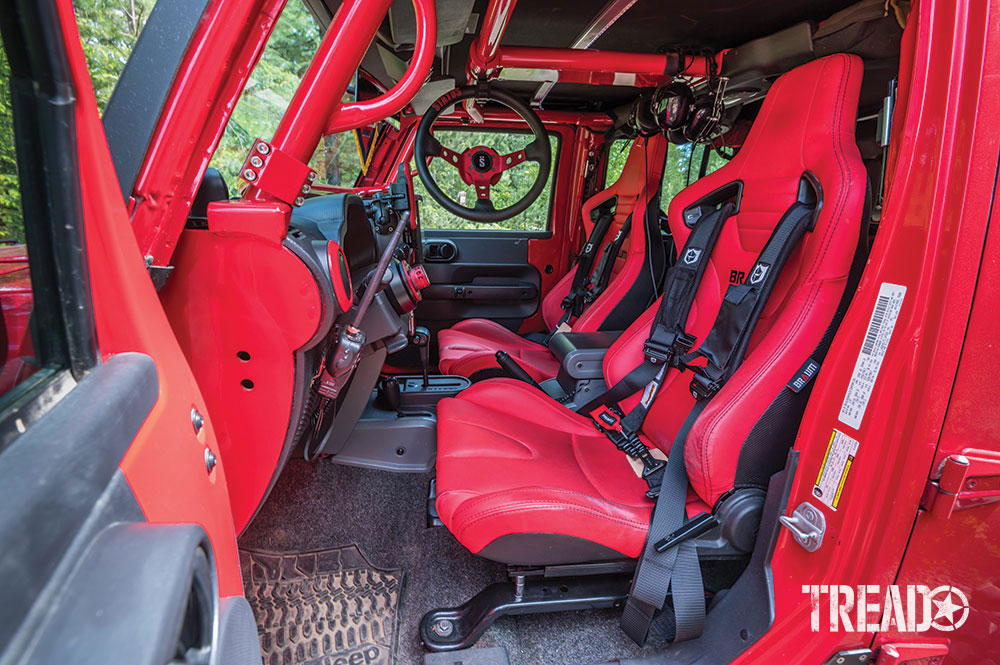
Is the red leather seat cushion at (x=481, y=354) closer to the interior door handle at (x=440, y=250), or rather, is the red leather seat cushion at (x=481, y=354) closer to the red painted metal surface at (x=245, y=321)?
the interior door handle at (x=440, y=250)

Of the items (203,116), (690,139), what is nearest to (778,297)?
(690,139)

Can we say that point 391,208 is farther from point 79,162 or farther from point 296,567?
point 79,162

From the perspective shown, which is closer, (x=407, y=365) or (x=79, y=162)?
(x=79, y=162)

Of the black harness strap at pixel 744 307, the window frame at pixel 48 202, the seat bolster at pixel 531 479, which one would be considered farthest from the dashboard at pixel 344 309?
the black harness strap at pixel 744 307

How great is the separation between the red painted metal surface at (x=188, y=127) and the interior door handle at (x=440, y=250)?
250 cm

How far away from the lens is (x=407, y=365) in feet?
10.1

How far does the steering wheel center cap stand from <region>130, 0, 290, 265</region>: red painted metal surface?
5.18 feet

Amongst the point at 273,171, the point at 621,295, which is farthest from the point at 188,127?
the point at 621,295

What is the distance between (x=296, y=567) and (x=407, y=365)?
5.64ft

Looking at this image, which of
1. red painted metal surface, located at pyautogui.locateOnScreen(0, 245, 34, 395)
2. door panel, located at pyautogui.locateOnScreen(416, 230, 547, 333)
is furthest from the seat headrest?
door panel, located at pyautogui.locateOnScreen(416, 230, 547, 333)

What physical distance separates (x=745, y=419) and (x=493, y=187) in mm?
1623

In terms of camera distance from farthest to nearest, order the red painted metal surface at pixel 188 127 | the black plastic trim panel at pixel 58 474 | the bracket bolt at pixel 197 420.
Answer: the red painted metal surface at pixel 188 127 < the bracket bolt at pixel 197 420 < the black plastic trim panel at pixel 58 474

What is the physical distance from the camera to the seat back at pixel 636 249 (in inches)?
99.0

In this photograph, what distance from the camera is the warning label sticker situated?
0.91m
